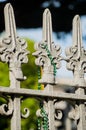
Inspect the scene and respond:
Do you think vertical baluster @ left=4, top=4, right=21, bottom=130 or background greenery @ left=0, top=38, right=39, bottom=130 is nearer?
vertical baluster @ left=4, top=4, right=21, bottom=130

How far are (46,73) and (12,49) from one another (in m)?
0.33

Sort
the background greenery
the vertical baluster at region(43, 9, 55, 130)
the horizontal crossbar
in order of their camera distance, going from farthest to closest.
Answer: the background greenery < the vertical baluster at region(43, 9, 55, 130) < the horizontal crossbar

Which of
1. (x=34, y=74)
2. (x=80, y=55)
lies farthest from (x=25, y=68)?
(x=80, y=55)

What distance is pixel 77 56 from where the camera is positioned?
4293 mm

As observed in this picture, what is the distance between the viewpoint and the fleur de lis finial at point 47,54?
4.01m

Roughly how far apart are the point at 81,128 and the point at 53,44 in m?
0.65

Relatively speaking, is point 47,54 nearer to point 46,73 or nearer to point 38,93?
point 46,73

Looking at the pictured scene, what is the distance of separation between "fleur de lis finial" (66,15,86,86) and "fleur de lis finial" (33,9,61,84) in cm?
14

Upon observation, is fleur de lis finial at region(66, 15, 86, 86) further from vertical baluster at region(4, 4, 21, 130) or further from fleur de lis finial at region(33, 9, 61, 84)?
vertical baluster at region(4, 4, 21, 130)

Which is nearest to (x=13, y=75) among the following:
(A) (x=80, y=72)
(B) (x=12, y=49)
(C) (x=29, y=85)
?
(B) (x=12, y=49)

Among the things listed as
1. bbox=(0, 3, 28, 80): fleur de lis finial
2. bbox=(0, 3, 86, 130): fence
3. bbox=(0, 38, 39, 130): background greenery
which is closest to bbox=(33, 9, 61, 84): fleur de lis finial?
bbox=(0, 3, 86, 130): fence

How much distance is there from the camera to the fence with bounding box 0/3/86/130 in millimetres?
3818

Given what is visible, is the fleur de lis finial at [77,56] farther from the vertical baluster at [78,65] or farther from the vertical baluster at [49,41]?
the vertical baluster at [49,41]

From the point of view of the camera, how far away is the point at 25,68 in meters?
18.6
